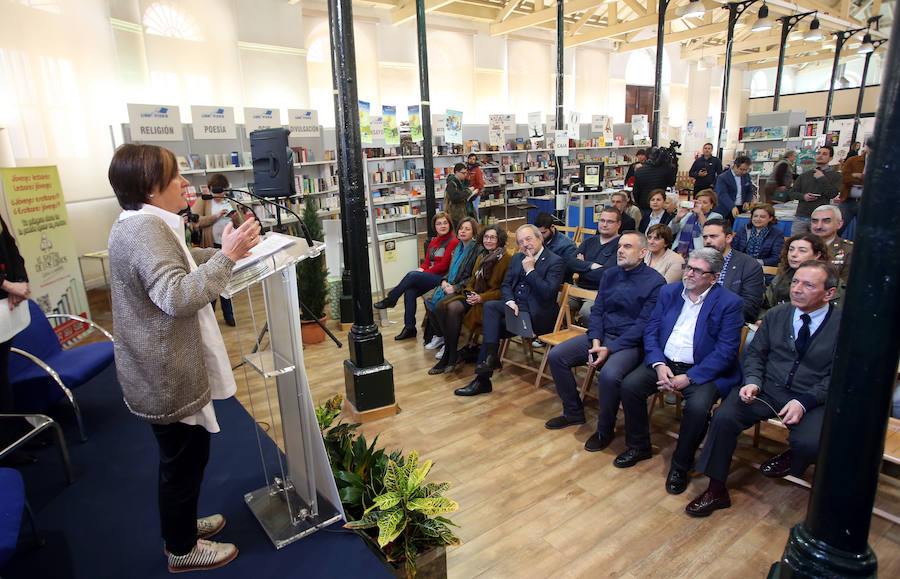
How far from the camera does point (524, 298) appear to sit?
4.13 meters

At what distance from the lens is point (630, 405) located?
3080 millimetres

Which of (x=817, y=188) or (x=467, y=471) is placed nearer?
(x=467, y=471)

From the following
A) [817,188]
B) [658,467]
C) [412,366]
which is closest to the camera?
[658,467]

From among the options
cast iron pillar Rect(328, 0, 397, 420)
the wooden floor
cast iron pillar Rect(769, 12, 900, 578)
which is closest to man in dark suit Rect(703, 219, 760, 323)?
the wooden floor

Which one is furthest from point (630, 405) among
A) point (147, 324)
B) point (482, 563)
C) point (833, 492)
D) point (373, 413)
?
point (147, 324)

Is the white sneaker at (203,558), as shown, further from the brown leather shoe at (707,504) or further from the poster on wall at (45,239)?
the poster on wall at (45,239)

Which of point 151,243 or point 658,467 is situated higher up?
point 151,243

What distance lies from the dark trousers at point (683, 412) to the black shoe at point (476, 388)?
123 cm

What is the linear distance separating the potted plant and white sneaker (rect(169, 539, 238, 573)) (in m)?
3.02

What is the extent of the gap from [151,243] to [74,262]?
474 centimetres

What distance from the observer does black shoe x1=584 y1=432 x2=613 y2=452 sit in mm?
3244

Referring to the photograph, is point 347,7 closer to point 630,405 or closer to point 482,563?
point 630,405

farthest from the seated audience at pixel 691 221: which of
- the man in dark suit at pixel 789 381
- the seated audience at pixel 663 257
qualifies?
the man in dark suit at pixel 789 381

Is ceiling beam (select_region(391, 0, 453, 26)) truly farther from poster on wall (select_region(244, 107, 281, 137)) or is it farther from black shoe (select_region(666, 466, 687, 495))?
black shoe (select_region(666, 466, 687, 495))
